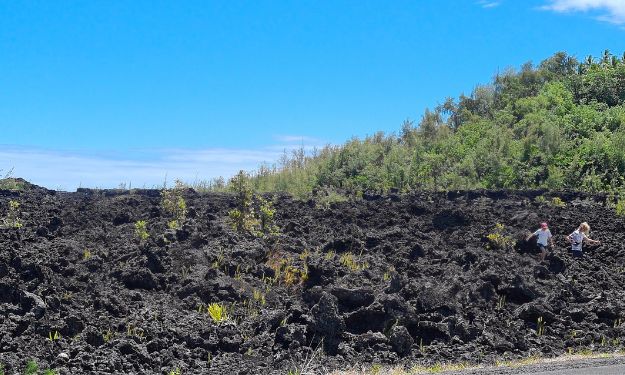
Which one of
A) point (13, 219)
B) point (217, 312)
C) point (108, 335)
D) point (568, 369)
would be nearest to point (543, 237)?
point (568, 369)

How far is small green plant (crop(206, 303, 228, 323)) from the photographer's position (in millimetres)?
12005

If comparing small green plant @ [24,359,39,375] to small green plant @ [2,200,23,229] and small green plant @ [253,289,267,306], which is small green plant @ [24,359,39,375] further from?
small green plant @ [2,200,23,229]

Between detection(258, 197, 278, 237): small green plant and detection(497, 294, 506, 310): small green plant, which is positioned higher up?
detection(258, 197, 278, 237): small green plant

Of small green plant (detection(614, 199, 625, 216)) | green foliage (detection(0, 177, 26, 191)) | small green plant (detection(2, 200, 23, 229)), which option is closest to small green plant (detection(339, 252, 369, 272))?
small green plant (detection(2, 200, 23, 229))

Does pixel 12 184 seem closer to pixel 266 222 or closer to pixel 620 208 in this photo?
pixel 266 222

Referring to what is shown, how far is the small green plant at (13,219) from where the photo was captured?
17250 mm

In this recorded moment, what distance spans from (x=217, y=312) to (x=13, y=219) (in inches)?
313

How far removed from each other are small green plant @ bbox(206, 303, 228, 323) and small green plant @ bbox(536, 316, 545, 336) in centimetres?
460

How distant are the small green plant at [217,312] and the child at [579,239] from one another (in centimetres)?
772

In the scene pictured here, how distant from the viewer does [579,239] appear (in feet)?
55.5

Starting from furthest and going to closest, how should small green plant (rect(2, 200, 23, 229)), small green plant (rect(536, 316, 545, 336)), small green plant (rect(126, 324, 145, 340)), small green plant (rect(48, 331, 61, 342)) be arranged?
small green plant (rect(2, 200, 23, 229)) < small green plant (rect(536, 316, 545, 336)) < small green plant (rect(126, 324, 145, 340)) < small green plant (rect(48, 331, 61, 342))

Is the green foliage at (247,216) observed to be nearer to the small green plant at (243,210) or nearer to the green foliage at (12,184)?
the small green plant at (243,210)

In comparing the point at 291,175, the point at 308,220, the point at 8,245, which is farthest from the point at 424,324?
the point at 291,175

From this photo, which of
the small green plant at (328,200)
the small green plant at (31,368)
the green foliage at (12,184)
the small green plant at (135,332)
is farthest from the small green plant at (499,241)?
the green foliage at (12,184)
